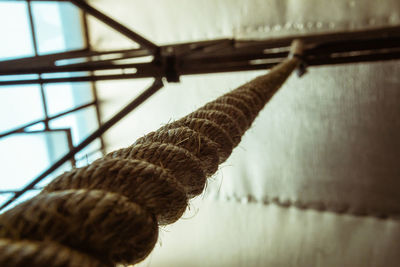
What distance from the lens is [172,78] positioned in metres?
1.53

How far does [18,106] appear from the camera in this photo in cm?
322

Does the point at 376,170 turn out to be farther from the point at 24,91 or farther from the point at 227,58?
the point at 24,91

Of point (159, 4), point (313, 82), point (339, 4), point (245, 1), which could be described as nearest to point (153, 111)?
point (159, 4)

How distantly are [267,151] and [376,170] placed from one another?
0.80 meters

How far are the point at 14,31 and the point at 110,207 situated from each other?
11.0ft

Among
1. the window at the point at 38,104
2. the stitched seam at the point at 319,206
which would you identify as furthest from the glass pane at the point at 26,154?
the stitched seam at the point at 319,206

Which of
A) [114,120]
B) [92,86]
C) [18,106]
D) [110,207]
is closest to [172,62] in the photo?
[114,120]

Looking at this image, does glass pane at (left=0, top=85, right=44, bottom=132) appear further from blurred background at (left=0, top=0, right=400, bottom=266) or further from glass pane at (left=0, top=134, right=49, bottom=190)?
glass pane at (left=0, top=134, right=49, bottom=190)

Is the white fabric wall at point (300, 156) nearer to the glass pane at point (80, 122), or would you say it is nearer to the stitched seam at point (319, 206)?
the stitched seam at point (319, 206)

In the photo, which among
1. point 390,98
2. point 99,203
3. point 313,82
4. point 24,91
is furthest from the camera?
point 24,91

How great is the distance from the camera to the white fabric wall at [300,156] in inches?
98.0

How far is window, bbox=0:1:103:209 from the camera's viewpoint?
312cm

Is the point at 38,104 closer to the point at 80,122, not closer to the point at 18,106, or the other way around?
the point at 18,106

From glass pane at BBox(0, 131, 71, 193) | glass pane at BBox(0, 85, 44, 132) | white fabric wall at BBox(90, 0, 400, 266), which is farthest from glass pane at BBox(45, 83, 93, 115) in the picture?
white fabric wall at BBox(90, 0, 400, 266)
